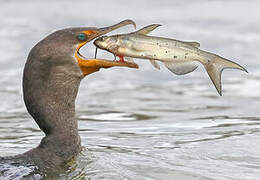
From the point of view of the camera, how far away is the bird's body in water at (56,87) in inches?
294

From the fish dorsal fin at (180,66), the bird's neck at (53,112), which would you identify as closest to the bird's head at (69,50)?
the bird's neck at (53,112)

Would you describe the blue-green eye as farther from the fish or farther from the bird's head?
the fish

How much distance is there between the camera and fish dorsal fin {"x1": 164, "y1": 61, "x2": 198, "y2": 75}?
7257mm

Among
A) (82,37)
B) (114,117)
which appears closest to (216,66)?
(82,37)

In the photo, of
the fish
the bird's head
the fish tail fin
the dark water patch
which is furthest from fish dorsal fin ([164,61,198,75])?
the dark water patch

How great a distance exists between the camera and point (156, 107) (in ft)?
42.8

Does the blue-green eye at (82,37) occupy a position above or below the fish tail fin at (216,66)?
above

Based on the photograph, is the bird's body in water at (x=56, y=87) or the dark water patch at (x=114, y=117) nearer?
the bird's body in water at (x=56, y=87)

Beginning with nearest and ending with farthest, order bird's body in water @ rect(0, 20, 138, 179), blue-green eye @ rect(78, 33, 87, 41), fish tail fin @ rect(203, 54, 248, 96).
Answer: fish tail fin @ rect(203, 54, 248, 96)
bird's body in water @ rect(0, 20, 138, 179)
blue-green eye @ rect(78, 33, 87, 41)

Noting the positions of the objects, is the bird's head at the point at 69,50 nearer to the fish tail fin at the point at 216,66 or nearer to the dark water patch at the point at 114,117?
the fish tail fin at the point at 216,66

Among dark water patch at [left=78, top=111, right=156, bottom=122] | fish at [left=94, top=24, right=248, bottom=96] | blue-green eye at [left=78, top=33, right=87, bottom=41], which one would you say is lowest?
dark water patch at [left=78, top=111, right=156, bottom=122]

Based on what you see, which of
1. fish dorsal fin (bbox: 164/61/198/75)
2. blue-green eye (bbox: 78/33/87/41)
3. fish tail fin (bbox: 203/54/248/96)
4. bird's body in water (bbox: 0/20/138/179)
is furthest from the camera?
blue-green eye (bbox: 78/33/87/41)

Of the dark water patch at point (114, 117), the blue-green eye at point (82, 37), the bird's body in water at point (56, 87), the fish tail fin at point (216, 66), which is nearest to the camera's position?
the fish tail fin at point (216, 66)

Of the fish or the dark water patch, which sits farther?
the dark water patch
